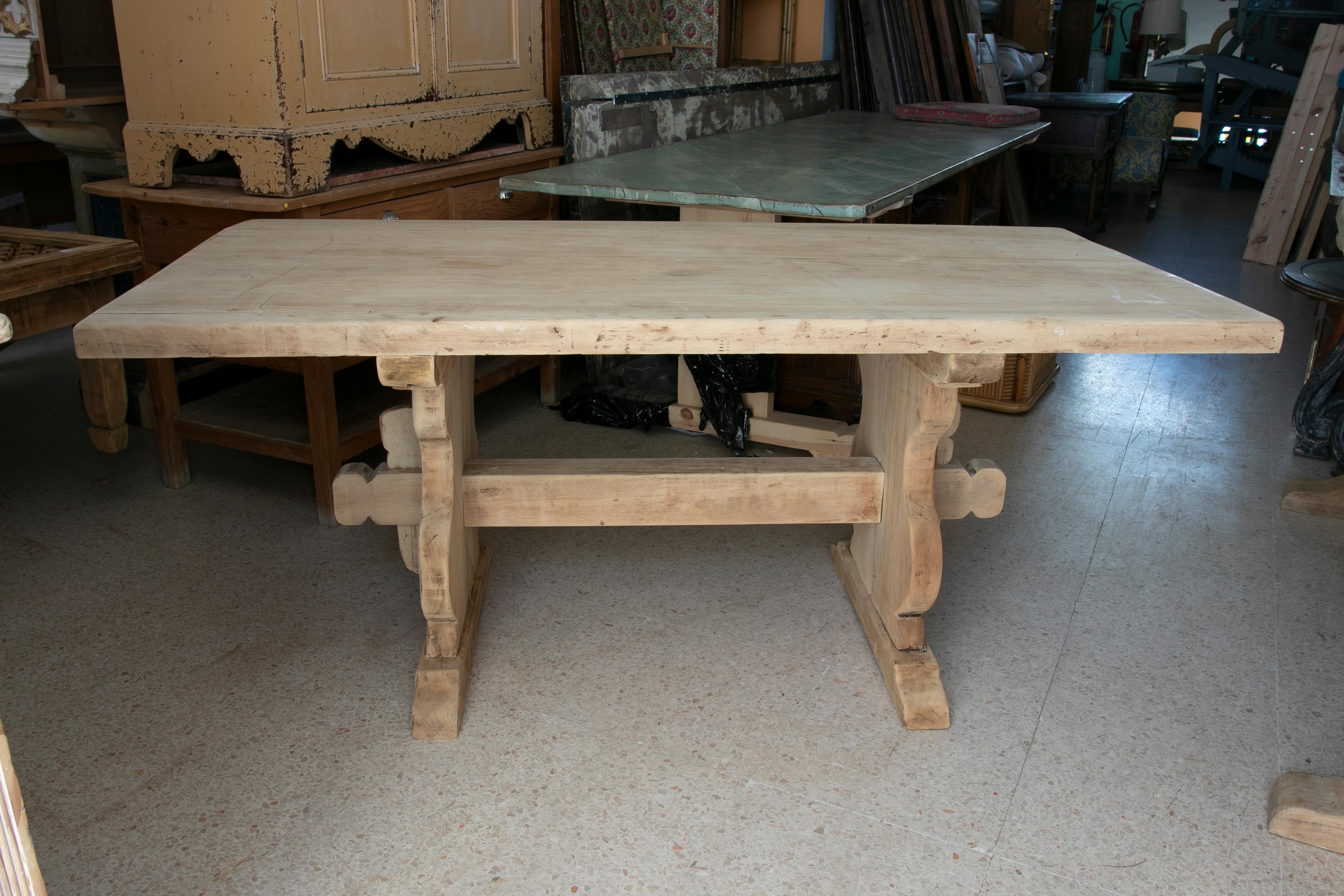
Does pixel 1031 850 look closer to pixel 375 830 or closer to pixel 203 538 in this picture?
pixel 375 830

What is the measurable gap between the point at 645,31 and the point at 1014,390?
6.57 ft

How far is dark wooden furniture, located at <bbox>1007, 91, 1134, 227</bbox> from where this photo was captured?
20.5 ft

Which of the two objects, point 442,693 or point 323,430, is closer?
point 442,693

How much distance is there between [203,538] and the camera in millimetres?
2508

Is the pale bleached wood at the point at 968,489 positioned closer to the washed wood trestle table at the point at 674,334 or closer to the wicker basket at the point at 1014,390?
the washed wood trestle table at the point at 674,334

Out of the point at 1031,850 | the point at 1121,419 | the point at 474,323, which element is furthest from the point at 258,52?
the point at 1121,419

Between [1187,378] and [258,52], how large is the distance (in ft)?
11.0

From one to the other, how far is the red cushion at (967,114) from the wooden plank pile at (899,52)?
39 cm

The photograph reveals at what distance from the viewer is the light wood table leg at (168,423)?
2684mm

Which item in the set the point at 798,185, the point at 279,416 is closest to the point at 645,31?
the point at 798,185

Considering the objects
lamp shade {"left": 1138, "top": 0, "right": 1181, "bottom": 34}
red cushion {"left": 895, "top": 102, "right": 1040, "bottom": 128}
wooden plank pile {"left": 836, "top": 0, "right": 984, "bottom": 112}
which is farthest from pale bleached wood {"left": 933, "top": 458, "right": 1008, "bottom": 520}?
lamp shade {"left": 1138, "top": 0, "right": 1181, "bottom": 34}

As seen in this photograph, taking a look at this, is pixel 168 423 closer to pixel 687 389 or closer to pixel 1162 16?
pixel 687 389

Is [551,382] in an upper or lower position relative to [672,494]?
lower

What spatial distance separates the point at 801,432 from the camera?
293 cm
